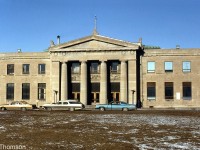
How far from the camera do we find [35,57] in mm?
64812

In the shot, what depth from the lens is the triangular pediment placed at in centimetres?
5969

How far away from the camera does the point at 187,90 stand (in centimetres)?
5950

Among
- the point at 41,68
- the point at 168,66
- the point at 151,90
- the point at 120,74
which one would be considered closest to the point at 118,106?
the point at 120,74

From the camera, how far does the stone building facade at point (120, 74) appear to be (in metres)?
59.5

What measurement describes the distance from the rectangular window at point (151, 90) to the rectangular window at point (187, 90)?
198 inches

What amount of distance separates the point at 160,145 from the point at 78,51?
158 ft

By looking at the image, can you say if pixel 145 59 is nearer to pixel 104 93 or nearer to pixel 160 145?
pixel 104 93

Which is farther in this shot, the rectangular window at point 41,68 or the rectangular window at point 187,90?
the rectangular window at point 41,68

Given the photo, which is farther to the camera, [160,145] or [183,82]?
[183,82]

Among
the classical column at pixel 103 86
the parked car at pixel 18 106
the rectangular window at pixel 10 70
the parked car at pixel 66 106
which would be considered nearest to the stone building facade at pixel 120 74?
the classical column at pixel 103 86

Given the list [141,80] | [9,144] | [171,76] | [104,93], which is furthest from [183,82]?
[9,144]

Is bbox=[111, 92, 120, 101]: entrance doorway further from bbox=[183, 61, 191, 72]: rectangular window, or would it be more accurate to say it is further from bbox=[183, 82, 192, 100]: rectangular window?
bbox=[183, 61, 191, 72]: rectangular window

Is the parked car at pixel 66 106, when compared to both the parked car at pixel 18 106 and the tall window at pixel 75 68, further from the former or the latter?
the tall window at pixel 75 68

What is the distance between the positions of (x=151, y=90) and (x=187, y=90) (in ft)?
19.8
